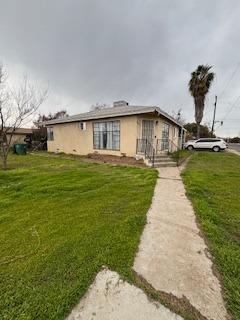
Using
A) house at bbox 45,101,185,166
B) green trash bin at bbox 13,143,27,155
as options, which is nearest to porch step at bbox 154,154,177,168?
house at bbox 45,101,185,166

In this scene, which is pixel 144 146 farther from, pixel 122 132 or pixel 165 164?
pixel 165 164

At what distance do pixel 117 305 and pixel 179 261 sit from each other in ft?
3.41

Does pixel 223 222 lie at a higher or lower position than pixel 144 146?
lower

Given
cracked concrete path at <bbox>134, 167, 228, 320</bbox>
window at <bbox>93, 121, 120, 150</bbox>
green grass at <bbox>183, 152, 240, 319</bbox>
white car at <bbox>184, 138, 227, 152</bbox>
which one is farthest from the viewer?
white car at <bbox>184, 138, 227, 152</bbox>

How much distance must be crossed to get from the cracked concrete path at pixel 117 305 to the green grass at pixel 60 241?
0.34 ft

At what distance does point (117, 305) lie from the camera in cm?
182

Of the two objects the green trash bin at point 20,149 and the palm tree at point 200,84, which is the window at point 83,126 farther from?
the palm tree at point 200,84

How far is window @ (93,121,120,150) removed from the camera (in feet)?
39.6

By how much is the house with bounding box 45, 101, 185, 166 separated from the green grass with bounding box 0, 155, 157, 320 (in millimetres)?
5765

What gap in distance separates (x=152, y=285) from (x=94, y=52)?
13212 mm

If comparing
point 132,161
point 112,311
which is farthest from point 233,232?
point 132,161

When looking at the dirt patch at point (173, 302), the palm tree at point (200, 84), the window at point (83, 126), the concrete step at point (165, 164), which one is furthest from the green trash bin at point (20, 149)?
the palm tree at point (200, 84)

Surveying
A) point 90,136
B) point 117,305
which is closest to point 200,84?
point 90,136

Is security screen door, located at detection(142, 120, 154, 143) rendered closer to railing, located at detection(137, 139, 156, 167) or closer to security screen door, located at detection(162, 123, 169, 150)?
railing, located at detection(137, 139, 156, 167)
